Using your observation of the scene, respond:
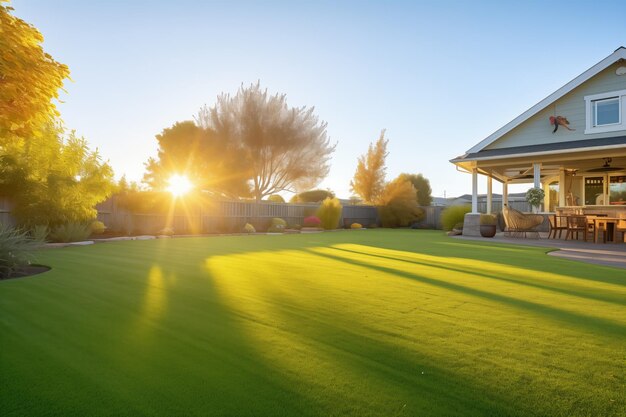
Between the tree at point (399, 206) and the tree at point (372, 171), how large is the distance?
3768mm

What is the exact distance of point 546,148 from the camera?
44.2 ft

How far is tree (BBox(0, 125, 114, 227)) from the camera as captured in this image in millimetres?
9594

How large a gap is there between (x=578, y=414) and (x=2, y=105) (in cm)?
531

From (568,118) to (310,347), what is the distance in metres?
15.6

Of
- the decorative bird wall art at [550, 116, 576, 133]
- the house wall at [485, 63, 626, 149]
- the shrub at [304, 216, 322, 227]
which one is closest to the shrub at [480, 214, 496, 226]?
the house wall at [485, 63, 626, 149]

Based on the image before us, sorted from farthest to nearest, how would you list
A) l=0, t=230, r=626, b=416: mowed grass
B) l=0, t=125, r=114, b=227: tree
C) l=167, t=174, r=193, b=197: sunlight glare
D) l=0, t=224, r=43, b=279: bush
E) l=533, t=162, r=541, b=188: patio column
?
1. l=167, t=174, r=193, b=197: sunlight glare
2. l=533, t=162, r=541, b=188: patio column
3. l=0, t=125, r=114, b=227: tree
4. l=0, t=224, r=43, b=279: bush
5. l=0, t=230, r=626, b=416: mowed grass

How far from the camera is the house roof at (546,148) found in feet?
40.1

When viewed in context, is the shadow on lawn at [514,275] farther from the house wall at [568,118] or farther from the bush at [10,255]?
the house wall at [568,118]

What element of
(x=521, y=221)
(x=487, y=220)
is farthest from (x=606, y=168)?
(x=487, y=220)

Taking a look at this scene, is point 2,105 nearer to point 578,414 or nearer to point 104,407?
point 104,407

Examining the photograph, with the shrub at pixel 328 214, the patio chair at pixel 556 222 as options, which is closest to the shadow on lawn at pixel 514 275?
the patio chair at pixel 556 222

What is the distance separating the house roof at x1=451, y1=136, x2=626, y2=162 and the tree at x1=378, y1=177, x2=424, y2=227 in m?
8.78

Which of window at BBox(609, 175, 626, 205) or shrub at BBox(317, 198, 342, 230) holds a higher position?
window at BBox(609, 175, 626, 205)

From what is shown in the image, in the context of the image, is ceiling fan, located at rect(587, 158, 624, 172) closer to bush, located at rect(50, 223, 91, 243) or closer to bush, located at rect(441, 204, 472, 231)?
bush, located at rect(441, 204, 472, 231)
